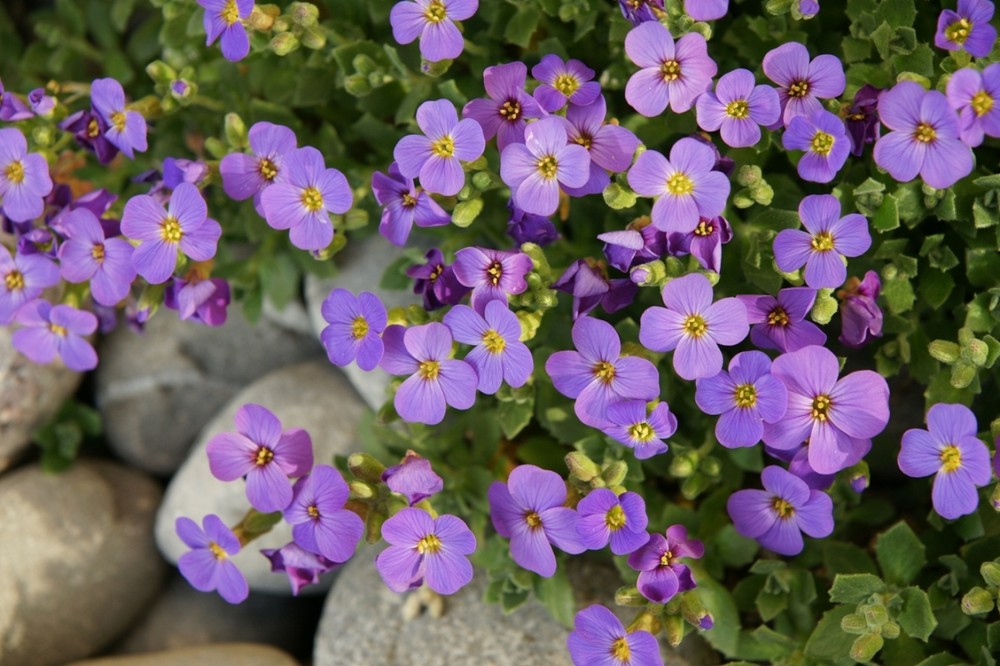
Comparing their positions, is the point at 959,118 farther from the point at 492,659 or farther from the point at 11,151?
the point at 11,151

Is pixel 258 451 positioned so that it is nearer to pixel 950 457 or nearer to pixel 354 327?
pixel 354 327

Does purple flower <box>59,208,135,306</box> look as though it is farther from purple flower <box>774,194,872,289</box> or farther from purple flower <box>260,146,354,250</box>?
purple flower <box>774,194,872,289</box>

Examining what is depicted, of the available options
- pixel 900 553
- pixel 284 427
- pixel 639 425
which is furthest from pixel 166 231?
pixel 900 553

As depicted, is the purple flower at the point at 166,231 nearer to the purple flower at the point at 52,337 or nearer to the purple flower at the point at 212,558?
the purple flower at the point at 52,337

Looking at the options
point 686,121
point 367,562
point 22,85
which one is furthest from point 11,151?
point 686,121

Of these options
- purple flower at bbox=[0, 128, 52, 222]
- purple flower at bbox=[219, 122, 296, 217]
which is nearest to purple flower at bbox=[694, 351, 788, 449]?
purple flower at bbox=[219, 122, 296, 217]
